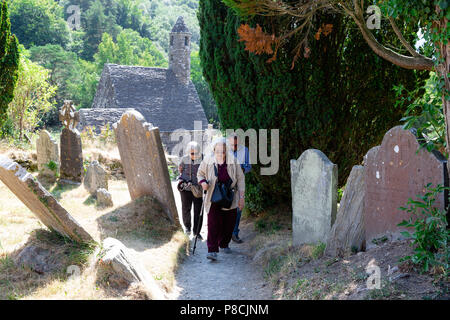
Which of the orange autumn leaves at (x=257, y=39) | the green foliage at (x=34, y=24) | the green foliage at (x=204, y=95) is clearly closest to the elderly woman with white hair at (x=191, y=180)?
the orange autumn leaves at (x=257, y=39)

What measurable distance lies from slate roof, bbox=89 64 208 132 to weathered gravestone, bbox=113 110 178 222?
21.0 m

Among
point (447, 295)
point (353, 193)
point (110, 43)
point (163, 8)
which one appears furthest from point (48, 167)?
point (163, 8)

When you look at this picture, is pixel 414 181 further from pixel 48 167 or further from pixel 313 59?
pixel 48 167

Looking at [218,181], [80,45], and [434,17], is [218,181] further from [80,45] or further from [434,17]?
[80,45]

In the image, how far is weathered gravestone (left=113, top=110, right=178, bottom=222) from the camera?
23.2ft

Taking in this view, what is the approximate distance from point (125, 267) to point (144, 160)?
3.44m

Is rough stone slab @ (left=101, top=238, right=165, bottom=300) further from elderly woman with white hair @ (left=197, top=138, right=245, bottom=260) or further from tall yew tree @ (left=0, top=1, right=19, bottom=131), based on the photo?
tall yew tree @ (left=0, top=1, right=19, bottom=131)

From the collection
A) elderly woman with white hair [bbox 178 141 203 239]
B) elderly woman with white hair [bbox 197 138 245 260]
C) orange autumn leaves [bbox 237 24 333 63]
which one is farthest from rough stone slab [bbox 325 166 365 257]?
elderly woman with white hair [bbox 178 141 203 239]

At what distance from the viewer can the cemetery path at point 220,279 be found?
16.1 feet

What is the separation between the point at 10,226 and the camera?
620 centimetres

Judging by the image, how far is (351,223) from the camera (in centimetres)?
511

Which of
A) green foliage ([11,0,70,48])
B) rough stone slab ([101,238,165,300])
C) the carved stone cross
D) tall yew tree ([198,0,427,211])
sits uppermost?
green foliage ([11,0,70,48])

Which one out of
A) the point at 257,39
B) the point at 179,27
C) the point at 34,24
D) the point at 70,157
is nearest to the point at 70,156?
the point at 70,157

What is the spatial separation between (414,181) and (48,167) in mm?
8988
